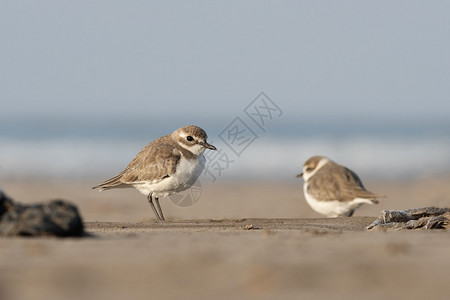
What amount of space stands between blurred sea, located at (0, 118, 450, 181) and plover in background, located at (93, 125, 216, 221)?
5972 mm

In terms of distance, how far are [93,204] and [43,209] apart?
31.6ft

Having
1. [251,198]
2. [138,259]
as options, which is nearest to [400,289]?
[138,259]

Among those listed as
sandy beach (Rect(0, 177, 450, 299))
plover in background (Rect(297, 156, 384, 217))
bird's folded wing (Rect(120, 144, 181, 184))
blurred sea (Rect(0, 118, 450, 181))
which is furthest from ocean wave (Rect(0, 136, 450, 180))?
sandy beach (Rect(0, 177, 450, 299))

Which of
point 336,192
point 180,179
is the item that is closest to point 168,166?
point 180,179

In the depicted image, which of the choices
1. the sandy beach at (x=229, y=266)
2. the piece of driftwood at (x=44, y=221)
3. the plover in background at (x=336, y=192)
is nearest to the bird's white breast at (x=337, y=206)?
the plover in background at (x=336, y=192)

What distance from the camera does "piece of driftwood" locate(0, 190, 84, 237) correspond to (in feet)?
16.3

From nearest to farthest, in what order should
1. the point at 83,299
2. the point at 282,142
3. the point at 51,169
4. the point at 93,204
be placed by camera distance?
the point at 83,299 → the point at 93,204 → the point at 51,169 → the point at 282,142

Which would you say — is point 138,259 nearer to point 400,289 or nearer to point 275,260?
point 275,260

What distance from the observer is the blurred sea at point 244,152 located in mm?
23328

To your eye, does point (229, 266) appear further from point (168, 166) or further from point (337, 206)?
point (337, 206)

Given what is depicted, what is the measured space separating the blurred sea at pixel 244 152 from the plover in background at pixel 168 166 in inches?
235

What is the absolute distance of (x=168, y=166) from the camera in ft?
30.1

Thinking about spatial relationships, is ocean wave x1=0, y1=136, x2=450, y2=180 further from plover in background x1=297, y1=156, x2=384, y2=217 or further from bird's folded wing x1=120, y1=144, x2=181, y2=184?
bird's folded wing x1=120, y1=144, x2=181, y2=184

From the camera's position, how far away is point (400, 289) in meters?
3.79
